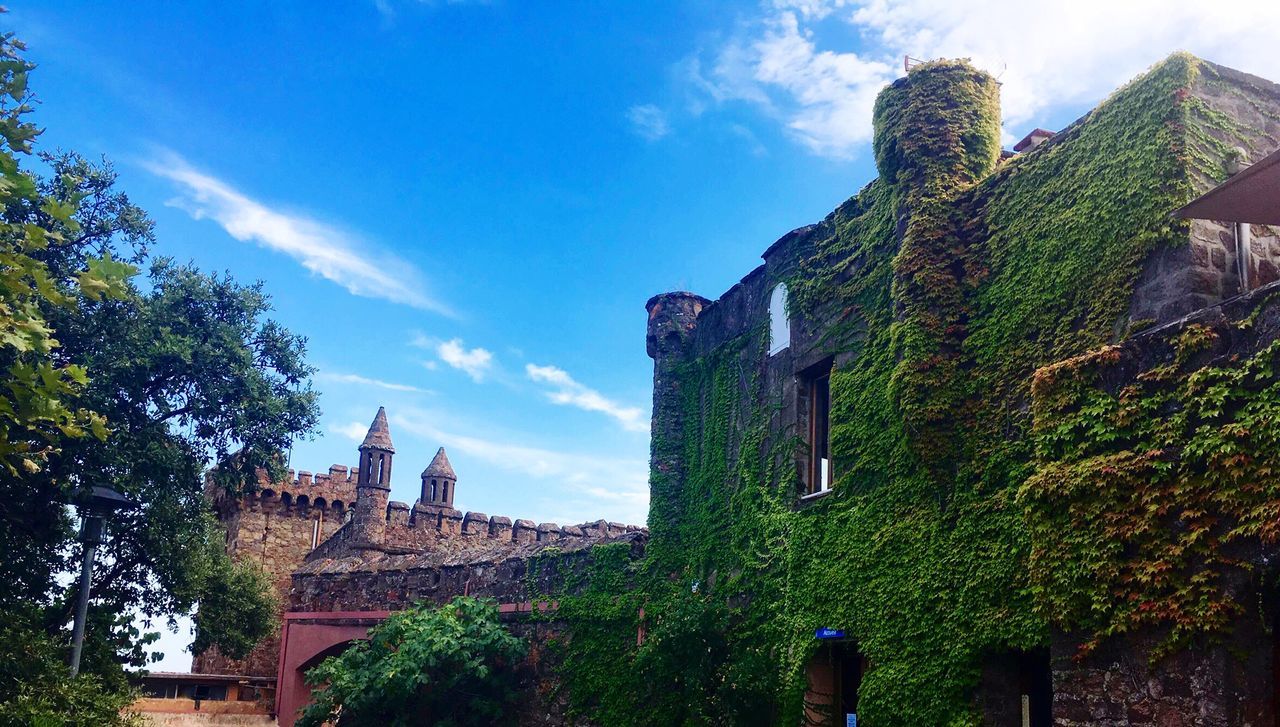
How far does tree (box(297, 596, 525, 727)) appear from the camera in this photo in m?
15.7

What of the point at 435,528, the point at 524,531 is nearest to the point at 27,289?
the point at 524,531

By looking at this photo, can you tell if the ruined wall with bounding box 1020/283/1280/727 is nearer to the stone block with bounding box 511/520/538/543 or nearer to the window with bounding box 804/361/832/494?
the window with bounding box 804/361/832/494

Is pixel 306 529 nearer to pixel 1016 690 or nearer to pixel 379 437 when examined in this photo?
pixel 379 437

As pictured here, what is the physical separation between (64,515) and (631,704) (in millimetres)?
8645

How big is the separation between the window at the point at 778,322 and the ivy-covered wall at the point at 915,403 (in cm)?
19

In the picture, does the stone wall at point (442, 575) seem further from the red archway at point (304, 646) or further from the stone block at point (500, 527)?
the stone block at point (500, 527)

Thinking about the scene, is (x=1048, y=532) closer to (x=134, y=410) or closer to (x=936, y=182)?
(x=936, y=182)

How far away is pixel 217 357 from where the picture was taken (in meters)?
17.1

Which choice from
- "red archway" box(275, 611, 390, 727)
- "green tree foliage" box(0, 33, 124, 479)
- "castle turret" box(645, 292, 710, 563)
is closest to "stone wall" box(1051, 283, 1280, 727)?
"green tree foliage" box(0, 33, 124, 479)

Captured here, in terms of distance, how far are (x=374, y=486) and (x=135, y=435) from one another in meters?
14.2

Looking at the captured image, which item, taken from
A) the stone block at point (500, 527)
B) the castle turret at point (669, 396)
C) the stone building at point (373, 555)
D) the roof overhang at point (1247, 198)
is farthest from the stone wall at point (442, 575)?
the roof overhang at point (1247, 198)

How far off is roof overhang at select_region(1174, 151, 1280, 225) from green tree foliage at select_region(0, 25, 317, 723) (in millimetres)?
12892

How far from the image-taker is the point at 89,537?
1277cm

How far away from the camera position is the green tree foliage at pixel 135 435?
15.2 m
